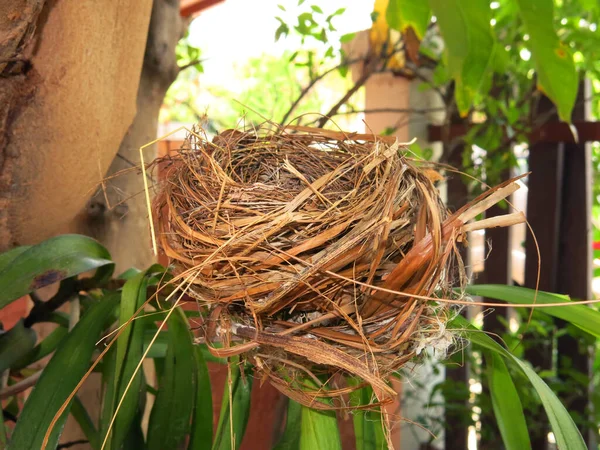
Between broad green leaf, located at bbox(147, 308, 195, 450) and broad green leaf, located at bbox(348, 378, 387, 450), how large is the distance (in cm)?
15

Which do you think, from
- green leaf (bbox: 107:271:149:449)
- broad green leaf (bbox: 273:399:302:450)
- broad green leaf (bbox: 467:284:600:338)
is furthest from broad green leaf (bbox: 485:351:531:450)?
green leaf (bbox: 107:271:149:449)

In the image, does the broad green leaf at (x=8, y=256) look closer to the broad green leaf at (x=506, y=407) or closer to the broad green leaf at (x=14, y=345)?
the broad green leaf at (x=14, y=345)

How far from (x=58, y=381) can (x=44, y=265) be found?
0.09 m

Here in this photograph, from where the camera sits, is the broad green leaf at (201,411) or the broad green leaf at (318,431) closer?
the broad green leaf at (318,431)

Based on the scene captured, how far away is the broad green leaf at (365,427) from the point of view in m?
0.39

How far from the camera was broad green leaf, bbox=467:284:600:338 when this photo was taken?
0.39 metres

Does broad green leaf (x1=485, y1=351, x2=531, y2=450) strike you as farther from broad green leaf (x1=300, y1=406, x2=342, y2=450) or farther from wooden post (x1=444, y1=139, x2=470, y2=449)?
wooden post (x1=444, y1=139, x2=470, y2=449)

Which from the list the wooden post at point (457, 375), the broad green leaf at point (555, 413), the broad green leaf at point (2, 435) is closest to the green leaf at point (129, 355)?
the broad green leaf at point (2, 435)

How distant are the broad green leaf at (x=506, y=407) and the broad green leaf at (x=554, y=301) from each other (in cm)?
5

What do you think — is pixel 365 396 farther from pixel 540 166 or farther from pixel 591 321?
pixel 540 166

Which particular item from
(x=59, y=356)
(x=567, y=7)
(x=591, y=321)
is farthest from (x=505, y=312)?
(x=59, y=356)

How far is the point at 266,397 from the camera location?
1017mm

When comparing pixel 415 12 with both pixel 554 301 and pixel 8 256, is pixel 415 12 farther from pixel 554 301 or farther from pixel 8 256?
pixel 8 256

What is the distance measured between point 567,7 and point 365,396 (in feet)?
2.77
